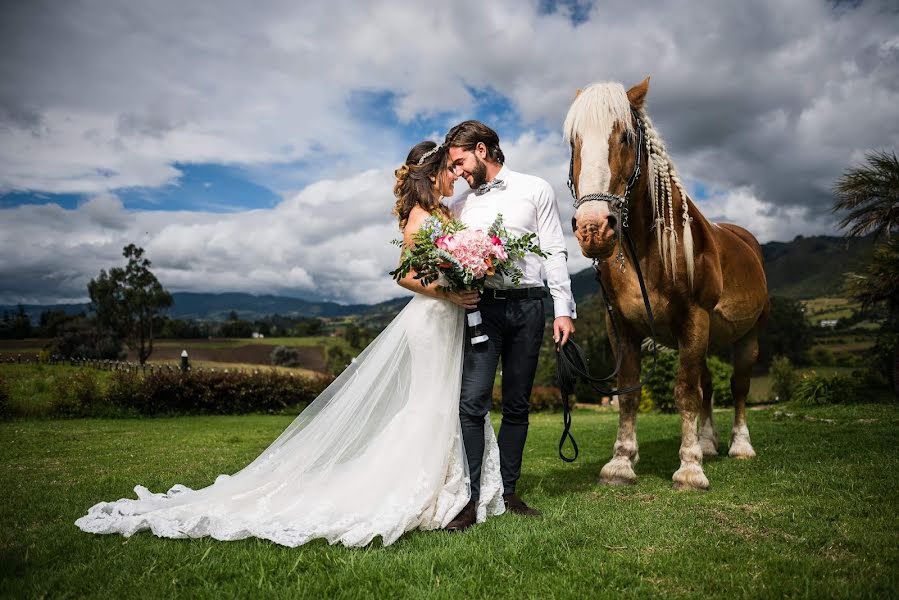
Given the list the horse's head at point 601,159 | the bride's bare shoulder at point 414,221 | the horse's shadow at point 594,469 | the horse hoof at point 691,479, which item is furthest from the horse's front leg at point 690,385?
the bride's bare shoulder at point 414,221

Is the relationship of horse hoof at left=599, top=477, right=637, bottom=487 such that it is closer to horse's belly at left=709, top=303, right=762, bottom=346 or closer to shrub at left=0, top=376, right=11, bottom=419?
horse's belly at left=709, top=303, right=762, bottom=346

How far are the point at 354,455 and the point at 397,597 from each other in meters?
1.53

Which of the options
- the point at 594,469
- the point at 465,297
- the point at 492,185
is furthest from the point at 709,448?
the point at 492,185

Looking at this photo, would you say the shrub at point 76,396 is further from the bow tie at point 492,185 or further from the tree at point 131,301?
the tree at point 131,301

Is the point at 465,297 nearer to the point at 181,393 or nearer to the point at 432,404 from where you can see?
the point at 432,404

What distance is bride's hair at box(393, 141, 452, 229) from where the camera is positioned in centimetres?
433

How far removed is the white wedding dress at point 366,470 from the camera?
12.1ft

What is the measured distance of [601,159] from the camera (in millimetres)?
4320

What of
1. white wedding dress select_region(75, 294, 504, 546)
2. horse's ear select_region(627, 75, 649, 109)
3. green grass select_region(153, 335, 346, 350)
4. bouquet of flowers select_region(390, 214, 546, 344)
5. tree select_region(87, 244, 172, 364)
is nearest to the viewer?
white wedding dress select_region(75, 294, 504, 546)

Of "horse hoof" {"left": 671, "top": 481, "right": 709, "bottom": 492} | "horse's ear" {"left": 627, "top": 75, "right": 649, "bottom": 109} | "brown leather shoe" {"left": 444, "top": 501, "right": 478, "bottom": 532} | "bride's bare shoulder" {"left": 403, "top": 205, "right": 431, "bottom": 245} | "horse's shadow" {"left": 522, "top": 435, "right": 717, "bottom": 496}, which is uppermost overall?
"horse's ear" {"left": 627, "top": 75, "right": 649, "bottom": 109}

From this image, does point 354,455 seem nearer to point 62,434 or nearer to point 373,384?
point 373,384

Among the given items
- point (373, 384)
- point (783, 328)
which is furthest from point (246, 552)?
point (783, 328)

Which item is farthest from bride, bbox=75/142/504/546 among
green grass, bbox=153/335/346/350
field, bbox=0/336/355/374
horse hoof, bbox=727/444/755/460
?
green grass, bbox=153/335/346/350

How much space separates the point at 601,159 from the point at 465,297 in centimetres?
157
